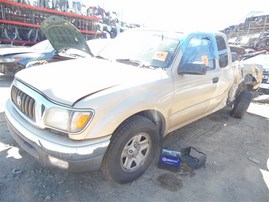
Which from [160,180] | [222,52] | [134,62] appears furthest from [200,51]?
[160,180]

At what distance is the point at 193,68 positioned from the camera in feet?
9.27

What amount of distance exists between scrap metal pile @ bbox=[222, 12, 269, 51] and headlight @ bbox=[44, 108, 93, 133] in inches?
594

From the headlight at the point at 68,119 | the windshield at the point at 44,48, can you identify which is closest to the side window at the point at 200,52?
the headlight at the point at 68,119

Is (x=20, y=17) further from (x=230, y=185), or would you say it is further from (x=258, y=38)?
(x=258, y=38)

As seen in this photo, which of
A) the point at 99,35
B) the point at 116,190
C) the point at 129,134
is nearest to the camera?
the point at 129,134

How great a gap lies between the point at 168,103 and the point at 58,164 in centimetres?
141

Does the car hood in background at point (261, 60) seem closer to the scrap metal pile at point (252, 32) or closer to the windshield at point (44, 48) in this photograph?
the scrap metal pile at point (252, 32)

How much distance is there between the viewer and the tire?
5.07 m

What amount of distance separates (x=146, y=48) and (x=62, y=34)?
316 cm

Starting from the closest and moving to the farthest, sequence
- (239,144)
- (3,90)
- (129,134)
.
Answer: (129,134)
(239,144)
(3,90)

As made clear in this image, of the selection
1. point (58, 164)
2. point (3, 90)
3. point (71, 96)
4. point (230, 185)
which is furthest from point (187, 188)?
point (3, 90)

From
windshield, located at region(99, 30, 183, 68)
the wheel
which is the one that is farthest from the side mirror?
the wheel

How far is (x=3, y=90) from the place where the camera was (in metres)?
5.66

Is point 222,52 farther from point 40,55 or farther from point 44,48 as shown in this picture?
point 44,48
